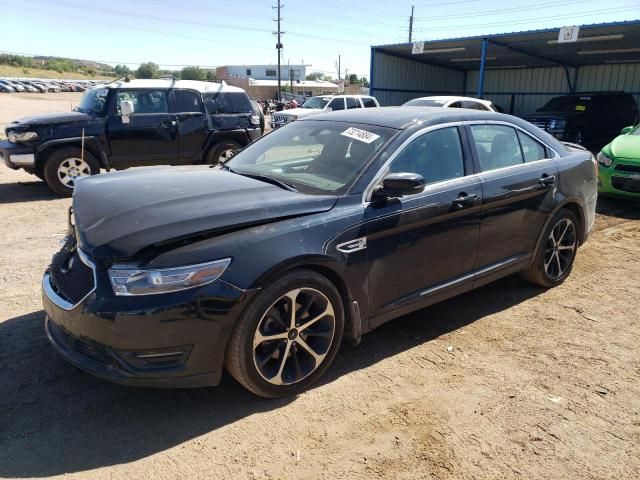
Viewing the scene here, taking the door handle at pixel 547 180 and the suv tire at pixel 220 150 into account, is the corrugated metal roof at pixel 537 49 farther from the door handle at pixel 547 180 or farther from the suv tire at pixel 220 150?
the door handle at pixel 547 180

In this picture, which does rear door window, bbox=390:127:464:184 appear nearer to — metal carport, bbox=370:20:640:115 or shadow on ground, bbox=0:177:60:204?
shadow on ground, bbox=0:177:60:204

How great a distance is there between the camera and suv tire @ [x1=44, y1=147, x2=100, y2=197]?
332 inches

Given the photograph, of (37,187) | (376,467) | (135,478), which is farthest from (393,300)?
(37,187)

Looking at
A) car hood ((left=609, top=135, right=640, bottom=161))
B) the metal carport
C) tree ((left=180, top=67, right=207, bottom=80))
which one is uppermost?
tree ((left=180, top=67, right=207, bottom=80))

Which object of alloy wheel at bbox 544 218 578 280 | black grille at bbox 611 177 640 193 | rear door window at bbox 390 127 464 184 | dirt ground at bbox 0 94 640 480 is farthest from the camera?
black grille at bbox 611 177 640 193

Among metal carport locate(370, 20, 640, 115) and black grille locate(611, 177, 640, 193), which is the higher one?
metal carport locate(370, 20, 640, 115)

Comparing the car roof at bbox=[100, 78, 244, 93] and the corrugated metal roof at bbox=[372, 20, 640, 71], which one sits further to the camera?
the corrugated metal roof at bbox=[372, 20, 640, 71]

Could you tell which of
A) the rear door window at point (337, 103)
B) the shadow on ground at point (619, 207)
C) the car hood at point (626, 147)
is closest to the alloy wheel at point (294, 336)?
the shadow on ground at point (619, 207)

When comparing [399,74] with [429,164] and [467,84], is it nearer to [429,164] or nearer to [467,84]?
[467,84]

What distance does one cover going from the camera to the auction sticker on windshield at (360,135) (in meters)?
3.61

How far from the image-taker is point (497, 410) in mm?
2992

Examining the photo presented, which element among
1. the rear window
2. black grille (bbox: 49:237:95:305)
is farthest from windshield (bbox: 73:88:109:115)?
black grille (bbox: 49:237:95:305)

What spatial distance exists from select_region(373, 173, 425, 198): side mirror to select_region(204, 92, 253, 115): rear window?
23.6 ft

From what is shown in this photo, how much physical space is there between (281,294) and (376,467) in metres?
1.02
